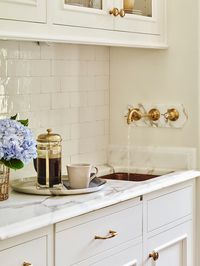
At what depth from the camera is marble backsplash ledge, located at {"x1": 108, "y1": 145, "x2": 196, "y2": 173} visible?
3223mm

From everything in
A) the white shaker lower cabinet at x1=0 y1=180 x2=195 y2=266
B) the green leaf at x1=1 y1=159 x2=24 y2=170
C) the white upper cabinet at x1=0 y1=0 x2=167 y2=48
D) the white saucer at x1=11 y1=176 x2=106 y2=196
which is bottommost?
the white shaker lower cabinet at x1=0 y1=180 x2=195 y2=266

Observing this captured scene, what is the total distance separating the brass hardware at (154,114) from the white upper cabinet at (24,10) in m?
1.05

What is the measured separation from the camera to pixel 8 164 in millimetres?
2342

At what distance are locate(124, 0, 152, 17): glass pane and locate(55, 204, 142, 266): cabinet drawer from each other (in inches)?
36.4

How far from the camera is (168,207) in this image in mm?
2920

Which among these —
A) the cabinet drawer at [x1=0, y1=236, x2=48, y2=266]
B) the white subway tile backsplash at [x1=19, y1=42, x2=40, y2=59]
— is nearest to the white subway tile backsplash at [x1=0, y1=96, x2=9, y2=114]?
the white subway tile backsplash at [x1=19, y1=42, x2=40, y2=59]

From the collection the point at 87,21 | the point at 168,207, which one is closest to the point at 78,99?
the point at 87,21

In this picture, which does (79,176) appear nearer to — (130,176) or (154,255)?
(154,255)

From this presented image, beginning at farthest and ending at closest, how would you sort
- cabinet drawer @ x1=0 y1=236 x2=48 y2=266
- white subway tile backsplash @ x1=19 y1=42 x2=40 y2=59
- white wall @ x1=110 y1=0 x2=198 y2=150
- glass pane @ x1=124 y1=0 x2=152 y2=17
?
1. white wall @ x1=110 y1=0 x2=198 y2=150
2. glass pane @ x1=124 y1=0 x2=152 y2=17
3. white subway tile backsplash @ x1=19 y1=42 x2=40 y2=59
4. cabinet drawer @ x1=0 y1=236 x2=48 y2=266

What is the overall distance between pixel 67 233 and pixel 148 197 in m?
0.61

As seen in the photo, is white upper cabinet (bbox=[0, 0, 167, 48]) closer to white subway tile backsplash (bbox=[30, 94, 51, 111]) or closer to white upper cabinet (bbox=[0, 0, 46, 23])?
white upper cabinet (bbox=[0, 0, 46, 23])

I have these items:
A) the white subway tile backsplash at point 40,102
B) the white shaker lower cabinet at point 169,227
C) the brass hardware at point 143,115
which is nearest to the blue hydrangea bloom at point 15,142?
the white subway tile backsplash at point 40,102

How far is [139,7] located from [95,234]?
1199 millimetres

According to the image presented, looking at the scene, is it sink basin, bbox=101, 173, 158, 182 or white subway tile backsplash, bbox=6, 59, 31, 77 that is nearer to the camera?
white subway tile backsplash, bbox=6, 59, 31, 77
